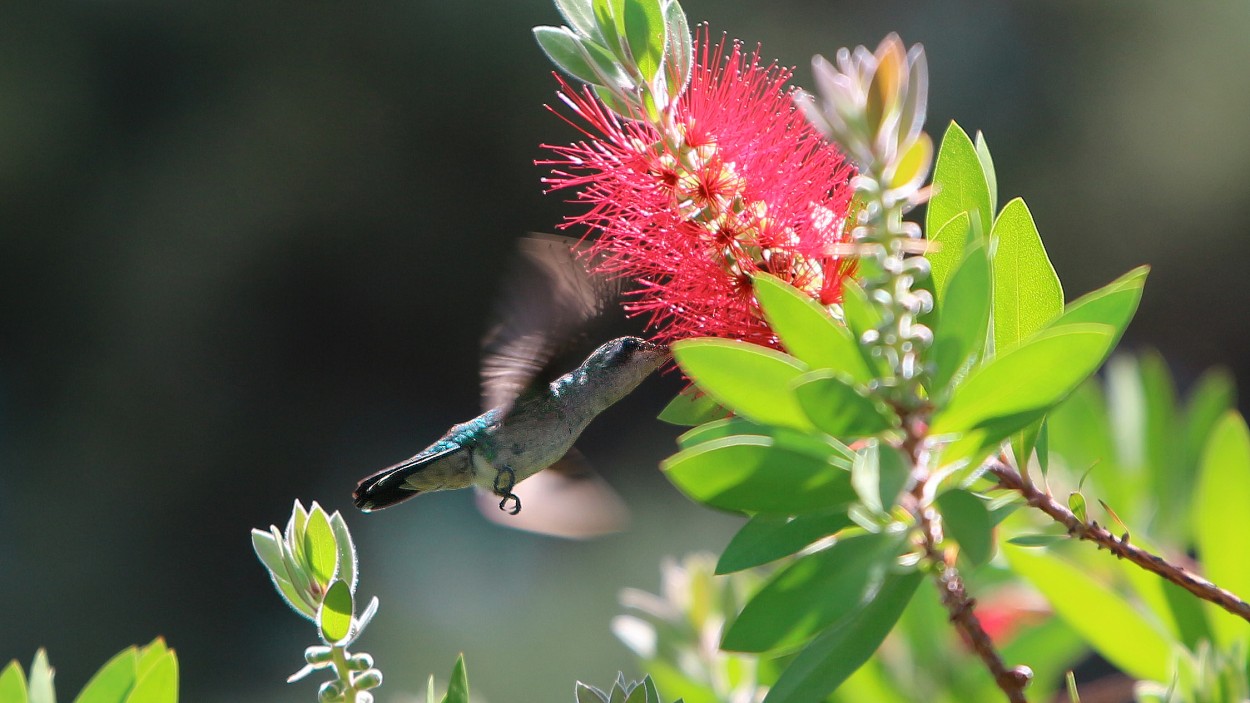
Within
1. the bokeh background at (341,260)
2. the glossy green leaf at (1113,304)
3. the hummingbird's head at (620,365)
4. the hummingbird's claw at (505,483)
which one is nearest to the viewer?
the glossy green leaf at (1113,304)

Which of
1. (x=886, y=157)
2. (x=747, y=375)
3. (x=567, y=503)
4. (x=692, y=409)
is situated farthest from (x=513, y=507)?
(x=886, y=157)

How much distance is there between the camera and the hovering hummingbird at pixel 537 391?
43.8 inches

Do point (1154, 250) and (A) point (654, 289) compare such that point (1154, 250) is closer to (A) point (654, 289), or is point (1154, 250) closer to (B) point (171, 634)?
(A) point (654, 289)

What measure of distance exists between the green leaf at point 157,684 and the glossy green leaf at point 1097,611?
2.05 ft

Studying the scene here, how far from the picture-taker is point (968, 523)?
1.82ft

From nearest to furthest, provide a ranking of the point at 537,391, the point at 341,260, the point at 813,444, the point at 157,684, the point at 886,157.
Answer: the point at 886,157 → the point at 813,444 → the point at 157,684 → the point at 537,391 → the point at 341,260

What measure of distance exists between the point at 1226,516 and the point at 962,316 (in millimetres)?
448

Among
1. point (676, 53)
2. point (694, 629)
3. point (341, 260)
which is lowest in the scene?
point (341, 260)

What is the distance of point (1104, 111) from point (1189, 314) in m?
1.00

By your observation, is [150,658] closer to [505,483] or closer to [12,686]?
[12,686]

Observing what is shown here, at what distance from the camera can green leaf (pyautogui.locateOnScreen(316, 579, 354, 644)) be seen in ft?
2.16

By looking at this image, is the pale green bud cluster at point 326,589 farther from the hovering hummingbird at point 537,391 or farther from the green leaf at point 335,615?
the hovering hummingbird at point 537,391

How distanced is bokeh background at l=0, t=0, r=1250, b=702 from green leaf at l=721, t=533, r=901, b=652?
11.8 ft

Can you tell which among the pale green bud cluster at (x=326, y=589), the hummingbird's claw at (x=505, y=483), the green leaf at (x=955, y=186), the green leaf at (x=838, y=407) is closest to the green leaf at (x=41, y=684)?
the pale green bud cluster at (x=326, y=589)
